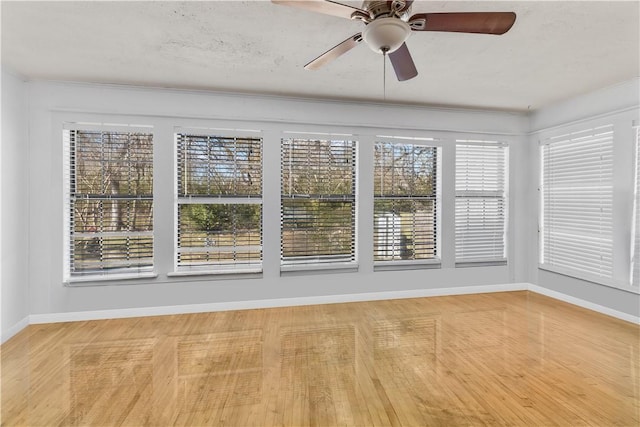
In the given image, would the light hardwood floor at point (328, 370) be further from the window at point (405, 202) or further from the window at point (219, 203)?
the window at point (405, 202)

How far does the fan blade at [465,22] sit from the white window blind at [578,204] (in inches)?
118

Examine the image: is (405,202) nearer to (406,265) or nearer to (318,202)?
(406,265)

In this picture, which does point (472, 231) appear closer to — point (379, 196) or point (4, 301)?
point (379, 196)

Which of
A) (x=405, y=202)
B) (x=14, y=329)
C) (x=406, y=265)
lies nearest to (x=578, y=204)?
(x=405, y=202)

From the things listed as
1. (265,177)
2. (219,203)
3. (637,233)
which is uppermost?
(265,177)

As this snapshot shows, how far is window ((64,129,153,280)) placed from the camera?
11.2 feet

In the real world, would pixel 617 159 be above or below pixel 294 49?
below

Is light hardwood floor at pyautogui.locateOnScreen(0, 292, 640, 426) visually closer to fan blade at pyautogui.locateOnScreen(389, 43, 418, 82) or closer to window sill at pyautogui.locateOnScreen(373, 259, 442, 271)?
window sill at pyautogui.locateOnScreen(373, 259, 442, 271)

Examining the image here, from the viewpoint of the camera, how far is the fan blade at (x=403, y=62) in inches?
79.3

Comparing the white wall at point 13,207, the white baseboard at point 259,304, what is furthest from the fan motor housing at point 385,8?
the white wall at point 13,207

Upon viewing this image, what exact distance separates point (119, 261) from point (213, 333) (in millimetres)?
1473

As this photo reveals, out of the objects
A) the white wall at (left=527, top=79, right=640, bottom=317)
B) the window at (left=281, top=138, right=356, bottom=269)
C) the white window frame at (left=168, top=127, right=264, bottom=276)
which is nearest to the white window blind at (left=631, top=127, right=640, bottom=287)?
the white wall at (left=527, top=79, right=640, bottom=317)

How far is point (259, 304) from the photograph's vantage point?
3.82 m

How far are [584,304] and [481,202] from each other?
174 centimetres
